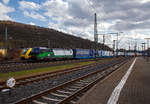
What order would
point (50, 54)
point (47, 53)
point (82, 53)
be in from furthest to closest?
point (82, 53)
point (50, 54)
point (47, 53)

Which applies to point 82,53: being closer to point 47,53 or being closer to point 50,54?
point 50,54

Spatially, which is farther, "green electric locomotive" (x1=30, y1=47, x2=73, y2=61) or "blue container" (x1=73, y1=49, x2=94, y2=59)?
"blue container" (x1=73, y1=49, x2=94, y2=59)

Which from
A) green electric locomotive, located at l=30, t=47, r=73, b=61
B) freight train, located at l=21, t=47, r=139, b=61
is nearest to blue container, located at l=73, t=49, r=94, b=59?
freight train, located at l=21, t=47, r=139, b=61

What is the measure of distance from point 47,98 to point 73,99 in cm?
126

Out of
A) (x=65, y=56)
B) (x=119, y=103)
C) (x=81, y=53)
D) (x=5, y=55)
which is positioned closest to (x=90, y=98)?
(x=119, y=103)

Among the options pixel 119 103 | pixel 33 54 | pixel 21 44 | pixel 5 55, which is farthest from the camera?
pixel 21 44

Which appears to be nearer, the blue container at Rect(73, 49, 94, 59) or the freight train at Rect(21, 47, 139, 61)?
the freight train at Rect(21, 47, 139, 61)

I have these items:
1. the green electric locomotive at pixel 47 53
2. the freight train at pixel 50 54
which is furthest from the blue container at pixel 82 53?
the green electric locomotive at pixel 47 53

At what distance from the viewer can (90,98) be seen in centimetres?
717

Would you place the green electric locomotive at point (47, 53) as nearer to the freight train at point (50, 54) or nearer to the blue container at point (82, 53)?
the freight train at point (50, 54)

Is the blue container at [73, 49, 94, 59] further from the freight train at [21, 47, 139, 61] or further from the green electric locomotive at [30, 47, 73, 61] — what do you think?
the green electric locomotive at [30, 47, 73, 61]

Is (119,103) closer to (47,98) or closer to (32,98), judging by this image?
(47,98)

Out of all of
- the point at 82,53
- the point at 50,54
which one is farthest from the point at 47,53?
the point at 82,53

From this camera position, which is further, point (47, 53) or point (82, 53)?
point (82, 53)
